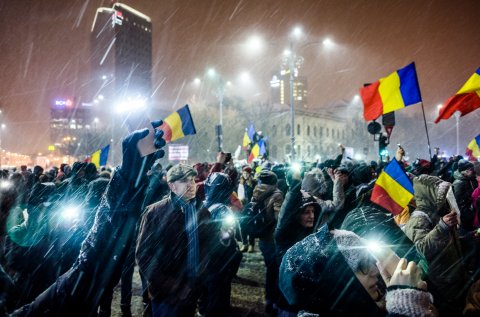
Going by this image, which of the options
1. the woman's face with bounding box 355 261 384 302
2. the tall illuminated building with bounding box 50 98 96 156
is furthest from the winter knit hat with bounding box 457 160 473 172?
the tall illuminated building with bounding box 50 98 96 156

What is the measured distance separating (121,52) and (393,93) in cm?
14189

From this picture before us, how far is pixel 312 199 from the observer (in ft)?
14.1

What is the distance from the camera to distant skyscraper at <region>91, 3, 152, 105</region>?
423 ft

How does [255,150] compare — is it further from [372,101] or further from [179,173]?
[179,173]

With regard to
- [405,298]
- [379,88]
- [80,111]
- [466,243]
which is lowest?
[466,243]

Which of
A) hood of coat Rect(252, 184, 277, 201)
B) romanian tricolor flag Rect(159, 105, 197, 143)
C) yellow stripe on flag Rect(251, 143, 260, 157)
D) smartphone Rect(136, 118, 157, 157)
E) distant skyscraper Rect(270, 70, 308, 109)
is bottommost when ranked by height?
hood of coat Rect(252, 184, 277, 201)

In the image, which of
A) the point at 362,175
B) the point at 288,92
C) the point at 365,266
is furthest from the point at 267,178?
the point at 288,92

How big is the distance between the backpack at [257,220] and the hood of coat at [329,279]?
3.71m

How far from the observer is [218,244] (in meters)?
4.19

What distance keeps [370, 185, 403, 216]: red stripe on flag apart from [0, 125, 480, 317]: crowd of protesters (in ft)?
0.37

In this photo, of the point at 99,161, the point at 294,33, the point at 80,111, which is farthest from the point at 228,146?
the point at 80,111

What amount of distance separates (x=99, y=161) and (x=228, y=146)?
1691 inches

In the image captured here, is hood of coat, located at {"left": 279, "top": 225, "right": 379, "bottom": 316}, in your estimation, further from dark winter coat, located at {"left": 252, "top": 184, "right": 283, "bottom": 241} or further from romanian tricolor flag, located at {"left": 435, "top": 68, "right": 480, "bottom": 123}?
romanian tricolor flag, located at {"left": 435, "top": 68, "right": 480, "bottom": 123}

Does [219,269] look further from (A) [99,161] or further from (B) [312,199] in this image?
(A) [99,161]
